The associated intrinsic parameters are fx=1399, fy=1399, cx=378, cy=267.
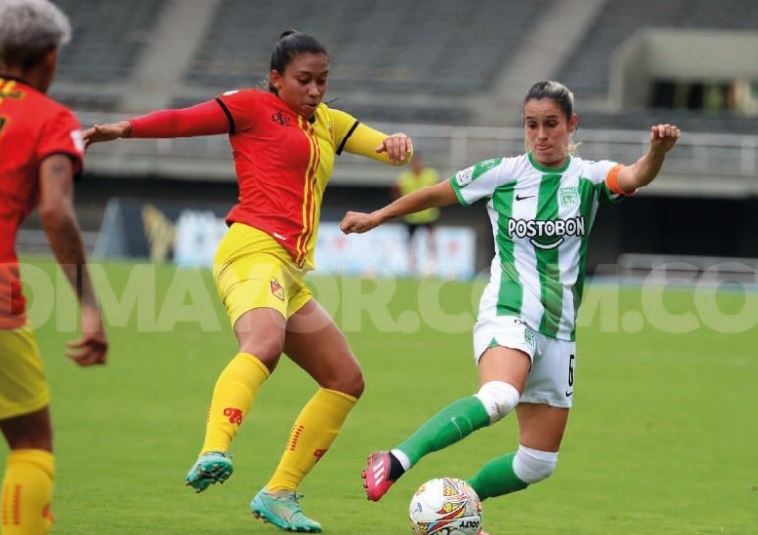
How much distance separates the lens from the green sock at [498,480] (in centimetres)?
625

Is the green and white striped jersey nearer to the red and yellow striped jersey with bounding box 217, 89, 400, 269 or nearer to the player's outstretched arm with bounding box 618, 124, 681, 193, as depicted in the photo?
the player's outstretched arm with bounding box 618, 124, 681, 193

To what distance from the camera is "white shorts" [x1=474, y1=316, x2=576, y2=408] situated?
5938 mm

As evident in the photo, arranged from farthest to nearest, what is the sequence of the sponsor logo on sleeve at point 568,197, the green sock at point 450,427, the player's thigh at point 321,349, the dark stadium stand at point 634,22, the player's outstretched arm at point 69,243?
the dark stadium stand at point 634,22
the player's thigh at point 321,349
the sponsor logo on sleeve at point 568,197
the green sock at point 450,427
the player's outstretched arm at point 69,243

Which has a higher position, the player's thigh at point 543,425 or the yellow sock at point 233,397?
the yellow sock at point 233,397

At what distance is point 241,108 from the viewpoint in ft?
21.1

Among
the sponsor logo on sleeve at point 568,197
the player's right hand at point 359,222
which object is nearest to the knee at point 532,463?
the sponsor logo on sleeve at point 568,197

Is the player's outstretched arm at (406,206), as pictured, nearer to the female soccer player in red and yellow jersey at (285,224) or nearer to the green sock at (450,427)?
the female soccer player in red and yellow jersey at (285,224)

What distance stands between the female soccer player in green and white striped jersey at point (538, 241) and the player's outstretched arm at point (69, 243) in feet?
6.18

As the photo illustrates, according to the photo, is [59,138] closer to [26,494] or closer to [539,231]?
[26,494]

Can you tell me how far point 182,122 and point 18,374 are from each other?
2.08 metres

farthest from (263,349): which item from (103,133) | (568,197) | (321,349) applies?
(568,197)

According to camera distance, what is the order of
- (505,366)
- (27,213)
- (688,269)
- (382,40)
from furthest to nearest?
(382,40) < (688,269) < (505,366) < (27,213)

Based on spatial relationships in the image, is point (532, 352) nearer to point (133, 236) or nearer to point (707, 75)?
point (133, 236)

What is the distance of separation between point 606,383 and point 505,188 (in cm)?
663
